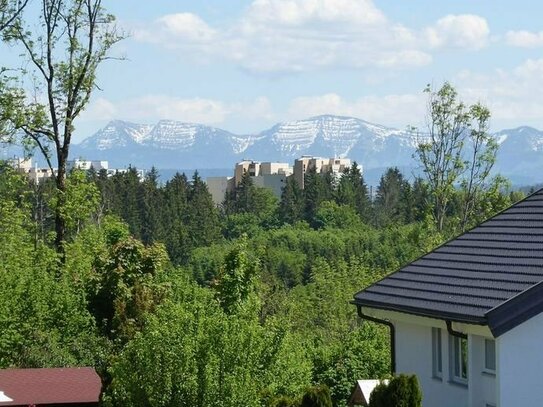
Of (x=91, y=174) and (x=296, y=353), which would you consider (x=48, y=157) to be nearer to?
(x=296, y=353)

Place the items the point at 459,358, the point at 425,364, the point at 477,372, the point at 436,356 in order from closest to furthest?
the point at 477,372
the point at 459,358
the point at 436,356
the point at 425,364

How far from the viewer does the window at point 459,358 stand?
15977mm

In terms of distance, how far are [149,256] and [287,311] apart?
20745 mm

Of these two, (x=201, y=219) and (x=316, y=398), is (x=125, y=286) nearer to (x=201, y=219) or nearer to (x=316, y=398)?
(x=316, y=398)

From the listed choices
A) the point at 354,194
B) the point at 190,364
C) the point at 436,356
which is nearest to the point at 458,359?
the point at 436,356

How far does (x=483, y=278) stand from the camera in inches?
623

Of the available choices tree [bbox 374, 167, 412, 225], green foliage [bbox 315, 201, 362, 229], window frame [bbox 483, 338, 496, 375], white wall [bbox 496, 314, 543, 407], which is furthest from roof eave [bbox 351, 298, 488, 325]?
tree [bbox 374, 167, 412, 225]

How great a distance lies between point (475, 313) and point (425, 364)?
7.65 ft

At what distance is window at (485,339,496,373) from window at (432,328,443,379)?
1330 millimetres

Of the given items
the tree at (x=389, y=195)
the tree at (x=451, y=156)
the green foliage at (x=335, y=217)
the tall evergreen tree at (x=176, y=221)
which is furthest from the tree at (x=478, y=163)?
the tree at (x=389, y=195)

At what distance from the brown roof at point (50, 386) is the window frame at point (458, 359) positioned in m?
7.97

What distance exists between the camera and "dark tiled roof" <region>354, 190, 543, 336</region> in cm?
1444

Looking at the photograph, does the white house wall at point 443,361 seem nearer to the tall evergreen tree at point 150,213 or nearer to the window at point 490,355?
the window at point 490,355

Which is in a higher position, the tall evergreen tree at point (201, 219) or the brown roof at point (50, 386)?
the brown roof at point (50, 386)
